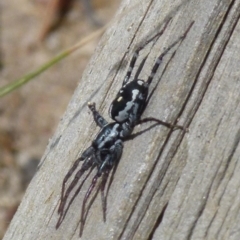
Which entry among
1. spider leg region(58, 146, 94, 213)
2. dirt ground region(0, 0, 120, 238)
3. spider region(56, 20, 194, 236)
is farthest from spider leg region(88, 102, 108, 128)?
dirt ground region(0, 0, 120, 238)

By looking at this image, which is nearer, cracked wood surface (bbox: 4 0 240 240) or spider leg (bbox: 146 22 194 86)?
cracked wood surface (bbox: 4 0 240 240)

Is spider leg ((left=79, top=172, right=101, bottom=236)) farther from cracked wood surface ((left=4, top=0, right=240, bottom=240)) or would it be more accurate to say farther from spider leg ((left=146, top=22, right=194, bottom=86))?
spider leg ((left=146, top=22, right=194, bottom=86))

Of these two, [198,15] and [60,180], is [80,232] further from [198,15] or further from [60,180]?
[198,15]

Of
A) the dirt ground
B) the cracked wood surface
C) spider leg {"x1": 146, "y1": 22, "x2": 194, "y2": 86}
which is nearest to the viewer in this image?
the cracked wood surface

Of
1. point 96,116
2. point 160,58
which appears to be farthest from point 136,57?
point 96,116

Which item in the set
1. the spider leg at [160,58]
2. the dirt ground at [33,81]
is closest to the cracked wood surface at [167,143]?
the spider leg at [160,58]

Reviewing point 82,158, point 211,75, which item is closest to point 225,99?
point 211,75
